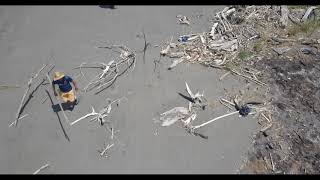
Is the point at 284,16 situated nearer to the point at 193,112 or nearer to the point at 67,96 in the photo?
the point at 193,112

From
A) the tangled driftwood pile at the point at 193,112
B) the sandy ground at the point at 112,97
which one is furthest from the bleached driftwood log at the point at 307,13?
the tangled driftwood pile at the point at 193,112

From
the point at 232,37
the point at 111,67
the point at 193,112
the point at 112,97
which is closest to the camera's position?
the point at 193,112

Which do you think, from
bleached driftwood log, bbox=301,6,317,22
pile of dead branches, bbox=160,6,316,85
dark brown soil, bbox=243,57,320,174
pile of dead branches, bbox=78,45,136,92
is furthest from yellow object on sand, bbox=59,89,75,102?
bleached driftwood log, bbox=301,6,317,22

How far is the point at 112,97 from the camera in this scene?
10.2 metres

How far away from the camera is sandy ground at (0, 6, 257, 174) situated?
352 inches

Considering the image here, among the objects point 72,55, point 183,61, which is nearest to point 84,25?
point 72,55

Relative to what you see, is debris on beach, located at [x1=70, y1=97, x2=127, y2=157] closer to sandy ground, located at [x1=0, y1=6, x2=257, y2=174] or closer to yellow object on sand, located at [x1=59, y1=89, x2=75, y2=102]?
sandy ground, located at [x1=0, y1=6, x2=257, y2=174]

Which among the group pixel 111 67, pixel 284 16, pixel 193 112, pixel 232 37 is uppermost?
pixel 284 16

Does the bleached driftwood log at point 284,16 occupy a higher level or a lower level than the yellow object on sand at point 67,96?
higher

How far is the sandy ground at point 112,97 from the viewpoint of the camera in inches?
352

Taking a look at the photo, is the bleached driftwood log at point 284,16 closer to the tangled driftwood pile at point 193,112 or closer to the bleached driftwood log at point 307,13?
the bleached driftwood log at point 307,13

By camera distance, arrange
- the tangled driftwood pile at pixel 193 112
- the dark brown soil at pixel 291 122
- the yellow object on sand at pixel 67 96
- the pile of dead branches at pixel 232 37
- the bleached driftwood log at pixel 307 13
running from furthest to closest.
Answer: the bleached driftwood log at pixel 307 13
the pile of dead branches at pixel 232 37
the yellow object on sand at pixel 67 96
the tangled driftwood pile at pixel 193 112
the dark brown soil at pixel 291 122

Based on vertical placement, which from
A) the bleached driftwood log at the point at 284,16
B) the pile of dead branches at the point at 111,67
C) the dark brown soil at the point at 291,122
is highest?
the bleached driftwood log at the point at 284,16

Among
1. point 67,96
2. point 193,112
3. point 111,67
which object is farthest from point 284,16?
point 67,96
